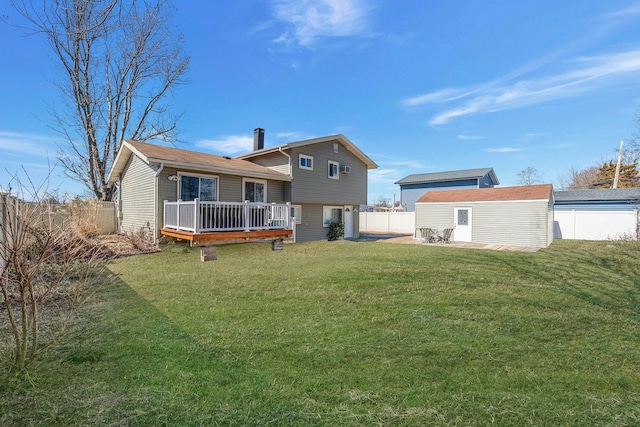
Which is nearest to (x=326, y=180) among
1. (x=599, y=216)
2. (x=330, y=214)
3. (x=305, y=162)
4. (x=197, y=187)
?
(x=305, y=162)

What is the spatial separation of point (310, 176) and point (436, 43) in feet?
26.1

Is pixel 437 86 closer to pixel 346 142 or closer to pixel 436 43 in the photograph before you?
pixel 436 43

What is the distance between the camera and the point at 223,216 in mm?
9430

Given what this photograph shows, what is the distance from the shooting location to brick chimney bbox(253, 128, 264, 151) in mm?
16578

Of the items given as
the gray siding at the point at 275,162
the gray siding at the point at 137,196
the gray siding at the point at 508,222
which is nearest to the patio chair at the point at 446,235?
the gray siding at the point at 508,222

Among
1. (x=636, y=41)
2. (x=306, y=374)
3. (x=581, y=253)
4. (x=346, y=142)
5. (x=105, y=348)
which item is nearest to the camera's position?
(x=306, y=374)

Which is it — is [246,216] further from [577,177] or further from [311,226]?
[577,177]

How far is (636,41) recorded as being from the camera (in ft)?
27.6

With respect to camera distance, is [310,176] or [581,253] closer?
[581,253]

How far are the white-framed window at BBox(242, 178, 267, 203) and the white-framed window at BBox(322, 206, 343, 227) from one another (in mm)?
4146

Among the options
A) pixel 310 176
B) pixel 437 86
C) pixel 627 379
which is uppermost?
pixel 437 86

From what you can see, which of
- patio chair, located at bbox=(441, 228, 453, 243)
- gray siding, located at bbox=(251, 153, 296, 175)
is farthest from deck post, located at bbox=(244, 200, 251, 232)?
patio chair, located at bbox=(441, 228, 453, 243)

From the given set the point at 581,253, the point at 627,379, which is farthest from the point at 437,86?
the point at 627,379

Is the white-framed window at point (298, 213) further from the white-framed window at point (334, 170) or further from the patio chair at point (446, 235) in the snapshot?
the patio chair at point (446, 235)
